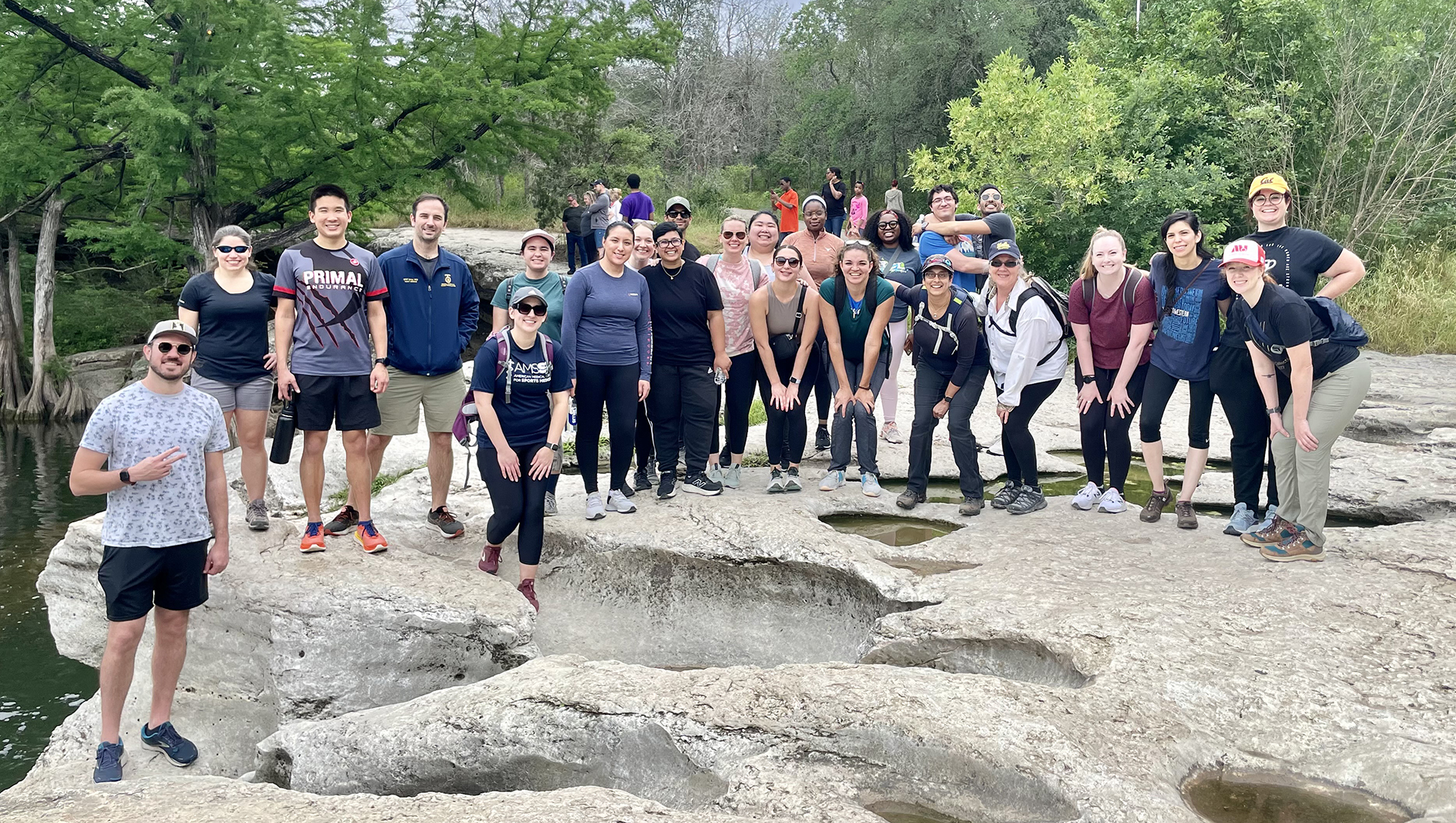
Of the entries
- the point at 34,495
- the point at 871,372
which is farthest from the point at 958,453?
the point at 34,495

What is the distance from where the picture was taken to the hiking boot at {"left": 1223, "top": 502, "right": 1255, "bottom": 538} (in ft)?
20.3

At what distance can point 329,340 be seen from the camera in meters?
5.77

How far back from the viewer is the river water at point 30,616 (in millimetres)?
6801

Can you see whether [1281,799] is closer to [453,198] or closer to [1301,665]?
[1301,665]

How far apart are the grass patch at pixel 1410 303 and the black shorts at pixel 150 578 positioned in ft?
46.7

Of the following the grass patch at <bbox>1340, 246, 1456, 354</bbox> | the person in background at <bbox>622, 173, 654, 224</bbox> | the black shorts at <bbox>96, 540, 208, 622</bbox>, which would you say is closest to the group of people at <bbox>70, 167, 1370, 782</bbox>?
the black shorts at <bbox>96, 540, 208, 622</bbox>

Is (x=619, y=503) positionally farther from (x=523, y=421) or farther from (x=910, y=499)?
(x=910, y=499)

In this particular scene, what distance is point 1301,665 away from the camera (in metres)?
4.45

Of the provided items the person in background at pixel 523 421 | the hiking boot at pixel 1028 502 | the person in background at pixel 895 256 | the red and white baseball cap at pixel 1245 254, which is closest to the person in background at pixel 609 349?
the person in background at pixel 523 421

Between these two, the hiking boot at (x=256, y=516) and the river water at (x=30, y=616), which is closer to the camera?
the hiking boot at (x=256, y=516)

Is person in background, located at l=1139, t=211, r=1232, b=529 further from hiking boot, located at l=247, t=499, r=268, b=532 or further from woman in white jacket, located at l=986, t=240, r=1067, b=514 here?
hiking boot, located at l=247, t=499, r=268, b=532

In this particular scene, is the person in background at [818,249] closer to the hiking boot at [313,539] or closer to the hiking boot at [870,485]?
the hiking boot at [870,485]

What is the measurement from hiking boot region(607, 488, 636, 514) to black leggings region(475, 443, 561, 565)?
848 millimetres

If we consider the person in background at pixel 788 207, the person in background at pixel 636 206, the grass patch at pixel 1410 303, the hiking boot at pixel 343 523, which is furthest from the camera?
the person in background at pixel 788 207
